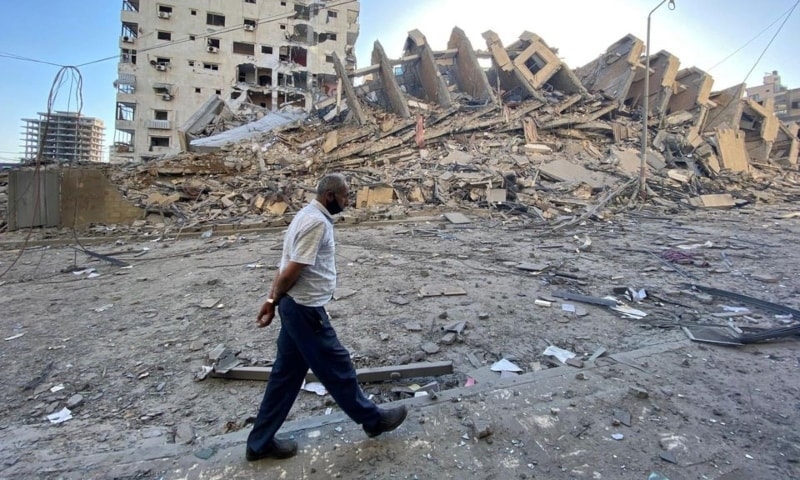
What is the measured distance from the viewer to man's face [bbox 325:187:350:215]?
1.99m

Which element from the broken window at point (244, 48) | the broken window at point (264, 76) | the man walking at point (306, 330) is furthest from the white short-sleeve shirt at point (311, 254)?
the broken window at point (244, 48)

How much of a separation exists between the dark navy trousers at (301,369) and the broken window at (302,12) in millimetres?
42157

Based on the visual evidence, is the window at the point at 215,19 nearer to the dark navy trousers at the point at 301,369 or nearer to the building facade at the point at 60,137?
the building facade at the point at 60,137

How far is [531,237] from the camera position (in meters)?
7.57

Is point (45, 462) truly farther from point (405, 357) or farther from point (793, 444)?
point (793, 444)

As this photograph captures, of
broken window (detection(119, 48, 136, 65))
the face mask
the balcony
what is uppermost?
broken window (detection(119, 48, 136, 65))

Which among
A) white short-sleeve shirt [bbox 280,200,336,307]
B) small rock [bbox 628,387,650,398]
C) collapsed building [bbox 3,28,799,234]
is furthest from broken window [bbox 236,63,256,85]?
small rock [bbox 628,387,650,398]

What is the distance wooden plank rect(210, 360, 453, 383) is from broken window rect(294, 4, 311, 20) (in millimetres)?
41567

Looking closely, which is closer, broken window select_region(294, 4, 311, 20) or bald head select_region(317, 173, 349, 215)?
bald head select_region(317, 173, 349, 215)

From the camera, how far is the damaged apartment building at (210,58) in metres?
33.5

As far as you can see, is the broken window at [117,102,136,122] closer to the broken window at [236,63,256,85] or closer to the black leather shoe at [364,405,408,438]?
the broken window at [236,63,256,85]

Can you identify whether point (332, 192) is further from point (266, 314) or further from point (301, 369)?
point (301, 369)

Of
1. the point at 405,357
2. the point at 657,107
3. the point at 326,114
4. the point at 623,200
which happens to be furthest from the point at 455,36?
the point at 405,357

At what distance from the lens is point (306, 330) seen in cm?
186
